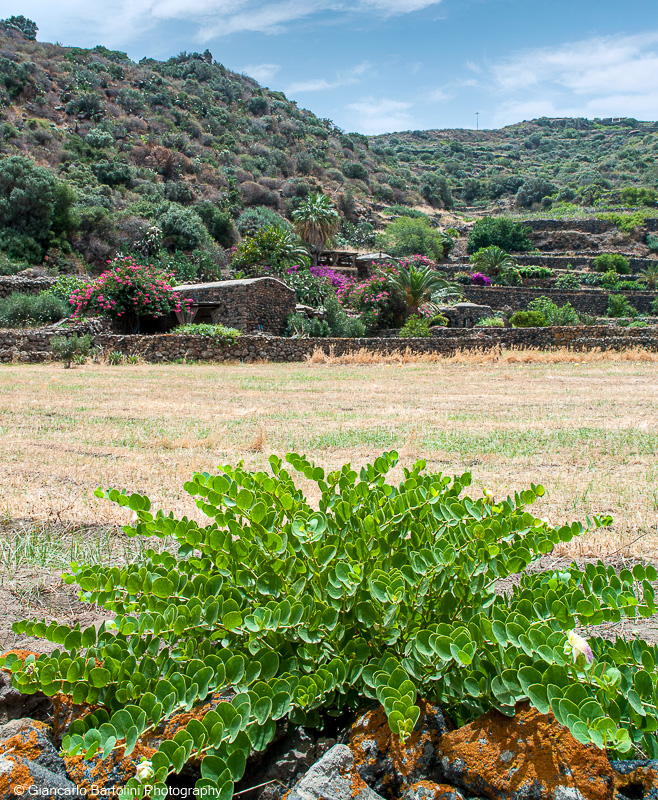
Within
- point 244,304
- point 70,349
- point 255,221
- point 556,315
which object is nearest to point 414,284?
point 244,304

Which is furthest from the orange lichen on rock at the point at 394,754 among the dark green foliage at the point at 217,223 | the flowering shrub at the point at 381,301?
the dark green foliage at the point at 217,223

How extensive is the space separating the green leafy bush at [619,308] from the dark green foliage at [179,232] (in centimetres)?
2409

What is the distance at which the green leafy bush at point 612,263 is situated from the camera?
41188 millimetres

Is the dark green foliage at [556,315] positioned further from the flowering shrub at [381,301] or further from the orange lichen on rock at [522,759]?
the orange lichen on rock at [522,759]

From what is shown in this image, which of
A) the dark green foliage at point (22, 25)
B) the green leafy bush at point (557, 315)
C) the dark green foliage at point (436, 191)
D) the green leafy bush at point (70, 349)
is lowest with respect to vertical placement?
the green leafy bush at point (70, 349)

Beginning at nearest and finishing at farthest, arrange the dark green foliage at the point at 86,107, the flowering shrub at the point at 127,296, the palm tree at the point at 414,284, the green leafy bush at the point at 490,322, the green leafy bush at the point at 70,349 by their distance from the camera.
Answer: the green leafy bush at the point at 70,349
the flowering shrub at the point at 127,296
the palm tree at the point at 414,284
the green leafy bush at the point at 490,322
the dark green foliage at the point at 86,107

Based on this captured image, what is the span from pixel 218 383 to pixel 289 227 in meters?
34.9

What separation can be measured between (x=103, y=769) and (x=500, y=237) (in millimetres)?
48563

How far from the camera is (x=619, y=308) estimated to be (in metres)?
34.2

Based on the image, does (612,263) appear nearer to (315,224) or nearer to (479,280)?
(479,280)

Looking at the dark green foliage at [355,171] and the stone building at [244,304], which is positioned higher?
the dark green foliage at [355,171]

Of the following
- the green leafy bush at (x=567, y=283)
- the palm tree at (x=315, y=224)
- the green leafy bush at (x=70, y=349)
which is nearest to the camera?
the green leafy bush at (x=70, y=349)

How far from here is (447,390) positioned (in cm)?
1136

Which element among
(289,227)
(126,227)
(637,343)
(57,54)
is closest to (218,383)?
A: (637,343)
